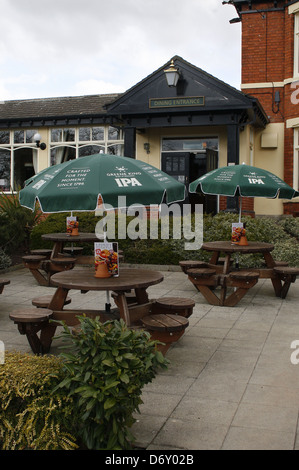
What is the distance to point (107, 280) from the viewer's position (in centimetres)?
549

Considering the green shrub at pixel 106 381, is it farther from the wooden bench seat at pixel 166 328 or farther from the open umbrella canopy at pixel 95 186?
the open umbrella canopy at pixel 95 186

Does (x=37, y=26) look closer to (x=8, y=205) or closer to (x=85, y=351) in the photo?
(x=8, y=205)

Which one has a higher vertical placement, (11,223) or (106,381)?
(11,223)

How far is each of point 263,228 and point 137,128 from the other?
579 cm

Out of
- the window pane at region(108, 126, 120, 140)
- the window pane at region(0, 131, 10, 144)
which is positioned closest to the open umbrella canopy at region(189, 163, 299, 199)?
the window pane at region(108, 126, 120, 140)

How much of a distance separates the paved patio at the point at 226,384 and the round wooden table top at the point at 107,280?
82cm

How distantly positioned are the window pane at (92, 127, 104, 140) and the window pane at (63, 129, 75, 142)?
2.45 ft

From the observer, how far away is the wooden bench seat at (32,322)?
16.9 feet

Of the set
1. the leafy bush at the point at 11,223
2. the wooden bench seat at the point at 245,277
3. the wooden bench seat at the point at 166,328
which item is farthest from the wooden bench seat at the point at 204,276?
the leafy bush at the point at 11,223

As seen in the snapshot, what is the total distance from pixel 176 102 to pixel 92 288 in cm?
1046

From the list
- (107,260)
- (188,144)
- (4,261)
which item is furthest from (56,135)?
(107,260)

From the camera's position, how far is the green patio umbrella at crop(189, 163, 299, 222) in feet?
26.6

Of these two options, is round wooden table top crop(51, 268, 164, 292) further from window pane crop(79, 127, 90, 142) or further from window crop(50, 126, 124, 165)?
window pane crop(79, 127, 90, 142)
